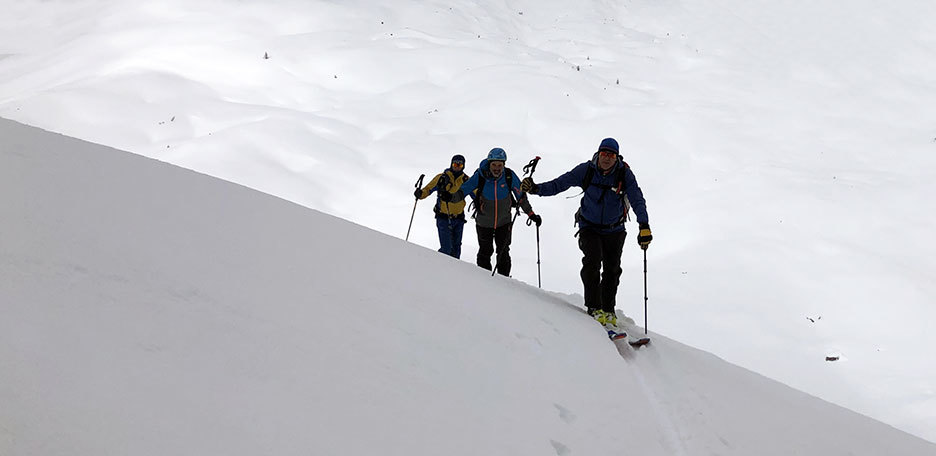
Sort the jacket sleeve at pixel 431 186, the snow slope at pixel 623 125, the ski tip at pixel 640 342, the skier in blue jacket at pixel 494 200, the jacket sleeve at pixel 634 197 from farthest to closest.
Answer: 1. the snow slope at pixel 623 125
2. the jacket sleeve at pixel 431 186
3. the skier in blue jacket at pixel 494 200
4. the jacket sleeve at pixel 634 197
5. the ski tip at pixel 640 342

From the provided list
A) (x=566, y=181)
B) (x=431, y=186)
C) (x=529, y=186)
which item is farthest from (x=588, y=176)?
(x=431, y=186)

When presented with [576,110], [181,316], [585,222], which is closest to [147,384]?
[181,316]

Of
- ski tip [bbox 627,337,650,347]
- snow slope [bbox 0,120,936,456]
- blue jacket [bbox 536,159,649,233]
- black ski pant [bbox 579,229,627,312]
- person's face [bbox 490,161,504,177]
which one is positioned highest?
person's face [bbox 490,161,504,177]

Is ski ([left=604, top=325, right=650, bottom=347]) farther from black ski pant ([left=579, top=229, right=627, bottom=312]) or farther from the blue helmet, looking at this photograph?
the blue helmet

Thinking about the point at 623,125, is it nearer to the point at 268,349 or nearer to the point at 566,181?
the point at 566,181

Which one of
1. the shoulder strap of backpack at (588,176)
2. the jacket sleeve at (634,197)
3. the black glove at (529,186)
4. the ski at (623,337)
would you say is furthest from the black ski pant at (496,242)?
the ski at (623,337)

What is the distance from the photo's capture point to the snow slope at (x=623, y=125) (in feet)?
32.9

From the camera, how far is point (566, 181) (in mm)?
6844

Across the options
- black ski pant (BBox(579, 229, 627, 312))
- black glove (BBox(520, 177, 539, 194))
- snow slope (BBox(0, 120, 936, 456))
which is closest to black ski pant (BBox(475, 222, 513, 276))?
black glove (BBox(520, 177, 539, 194))

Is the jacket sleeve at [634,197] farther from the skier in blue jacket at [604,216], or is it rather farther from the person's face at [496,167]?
the person's face at [496,167]

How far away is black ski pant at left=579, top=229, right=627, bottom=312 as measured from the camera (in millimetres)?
6742

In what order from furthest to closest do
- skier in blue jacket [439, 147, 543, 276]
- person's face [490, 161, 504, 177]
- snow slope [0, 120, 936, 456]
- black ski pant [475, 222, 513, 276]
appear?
black ski pant [475, 222, 513, 276] → skier in blue jacket [439, 147, 543, 276] → person's face [490, 161, 504, 177] → snow slope [0, 120, 936, 456]

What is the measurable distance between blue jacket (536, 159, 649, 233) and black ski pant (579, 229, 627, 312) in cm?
10

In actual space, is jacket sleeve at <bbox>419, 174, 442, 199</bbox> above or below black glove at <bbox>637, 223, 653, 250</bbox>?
above
